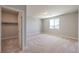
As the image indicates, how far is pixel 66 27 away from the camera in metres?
2.24

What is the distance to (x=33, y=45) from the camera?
2418 millimetres

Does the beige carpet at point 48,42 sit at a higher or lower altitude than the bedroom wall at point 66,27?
lower

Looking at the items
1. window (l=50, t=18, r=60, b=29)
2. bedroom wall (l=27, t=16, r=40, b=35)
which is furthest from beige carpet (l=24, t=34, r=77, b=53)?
window (l=50, t=18, r=60, b=29)

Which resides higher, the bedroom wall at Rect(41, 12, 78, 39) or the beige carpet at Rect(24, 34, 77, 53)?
the bedroom wall at Rect(41, 12, 78, 39)

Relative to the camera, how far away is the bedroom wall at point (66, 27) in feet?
7.20

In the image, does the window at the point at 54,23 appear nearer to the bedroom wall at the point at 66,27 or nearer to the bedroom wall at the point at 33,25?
the bedroom wall at the point at 66,27

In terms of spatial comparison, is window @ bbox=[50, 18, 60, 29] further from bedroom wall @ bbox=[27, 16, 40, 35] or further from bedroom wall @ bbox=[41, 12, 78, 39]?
bedroom wall @ bbox=[27, 16, 40, 35]

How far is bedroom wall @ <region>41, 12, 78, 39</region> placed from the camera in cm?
220

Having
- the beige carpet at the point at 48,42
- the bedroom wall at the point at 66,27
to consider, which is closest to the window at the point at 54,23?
the bedroom wall at the point at 66,27

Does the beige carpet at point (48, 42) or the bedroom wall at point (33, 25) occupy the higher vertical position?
the bedroom wall at point (33, 25)

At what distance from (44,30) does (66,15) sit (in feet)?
2.31

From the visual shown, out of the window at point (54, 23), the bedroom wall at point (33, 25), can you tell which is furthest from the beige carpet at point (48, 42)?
the window at point (54, 23)
